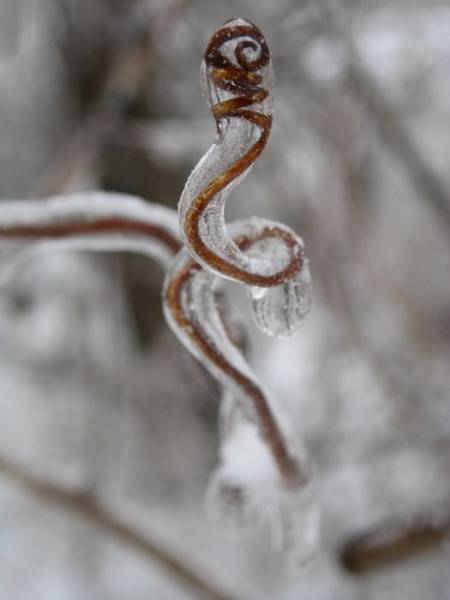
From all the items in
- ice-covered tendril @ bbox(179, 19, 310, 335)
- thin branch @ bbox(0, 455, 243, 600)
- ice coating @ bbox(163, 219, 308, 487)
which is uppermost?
ice-covered tendril @ bbox(179, 19, 310, 335)

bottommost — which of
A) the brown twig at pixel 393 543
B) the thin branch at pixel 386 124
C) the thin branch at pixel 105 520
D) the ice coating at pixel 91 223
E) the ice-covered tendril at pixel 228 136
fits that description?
the brown twig at pixel 393 543

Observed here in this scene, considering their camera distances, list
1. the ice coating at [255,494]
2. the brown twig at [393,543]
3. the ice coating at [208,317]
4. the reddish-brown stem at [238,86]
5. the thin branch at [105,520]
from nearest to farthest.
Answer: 1. the reddish-brown stem at [238,86]
2. the ice coating at [208,317]
3. the ice coating at [255,494]
4. the thin branch at [105,520]
5. the brown twig at [393,543]

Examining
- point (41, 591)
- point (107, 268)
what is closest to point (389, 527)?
point (41, 591)

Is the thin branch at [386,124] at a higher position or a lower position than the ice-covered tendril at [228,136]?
higher

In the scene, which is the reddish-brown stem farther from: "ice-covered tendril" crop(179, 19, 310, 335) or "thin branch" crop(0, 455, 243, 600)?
"thin branch" crop(0, 455, 243, 600)

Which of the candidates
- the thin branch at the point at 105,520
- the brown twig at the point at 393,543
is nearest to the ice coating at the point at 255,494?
the thin branch at the point at 105,520

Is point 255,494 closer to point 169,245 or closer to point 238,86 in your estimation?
point 169,245

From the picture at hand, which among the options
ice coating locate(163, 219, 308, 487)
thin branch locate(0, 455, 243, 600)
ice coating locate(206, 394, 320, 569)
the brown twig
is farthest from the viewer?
the brown twig

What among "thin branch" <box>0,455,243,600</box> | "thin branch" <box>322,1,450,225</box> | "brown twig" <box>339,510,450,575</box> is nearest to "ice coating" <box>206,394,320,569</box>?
"thin branch" <box>0,455,243,600</box>

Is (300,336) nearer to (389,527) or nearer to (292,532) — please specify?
(389,527)

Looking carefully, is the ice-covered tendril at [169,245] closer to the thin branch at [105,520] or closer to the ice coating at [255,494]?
the ice coating at [255,494]
